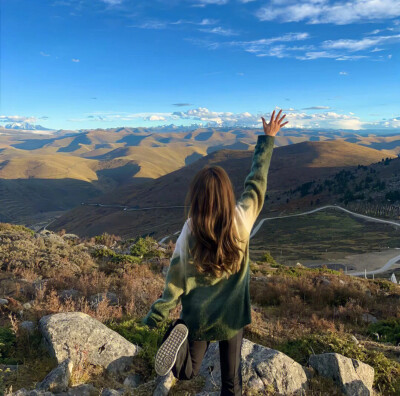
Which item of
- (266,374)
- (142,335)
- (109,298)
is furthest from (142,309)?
(266,374)

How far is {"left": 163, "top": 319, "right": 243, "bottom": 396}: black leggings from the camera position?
2615mm

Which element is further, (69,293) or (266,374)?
(69,293)

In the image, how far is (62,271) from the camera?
9562 millimetres

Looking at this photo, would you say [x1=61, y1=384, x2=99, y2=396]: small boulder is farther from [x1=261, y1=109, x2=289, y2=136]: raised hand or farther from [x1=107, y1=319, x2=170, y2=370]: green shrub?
[x1=261, y1=109, x2=289, y2=136]: raised hand

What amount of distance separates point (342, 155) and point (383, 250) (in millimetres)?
118523

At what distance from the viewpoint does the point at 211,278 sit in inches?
101

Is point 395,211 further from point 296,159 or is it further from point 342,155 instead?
point 342,155

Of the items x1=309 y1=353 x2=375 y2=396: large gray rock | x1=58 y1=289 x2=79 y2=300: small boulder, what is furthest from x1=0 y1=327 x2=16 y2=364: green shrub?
x1=309 y1=353 x2=375 y2=396: large gray rock

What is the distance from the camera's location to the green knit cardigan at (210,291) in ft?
8.30

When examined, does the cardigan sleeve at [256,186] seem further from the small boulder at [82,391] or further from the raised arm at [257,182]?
the small boulder at [82,391]

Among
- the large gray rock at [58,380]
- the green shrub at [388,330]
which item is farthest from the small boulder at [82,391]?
the green shrub at [388,330]

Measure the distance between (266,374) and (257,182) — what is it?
244 cm

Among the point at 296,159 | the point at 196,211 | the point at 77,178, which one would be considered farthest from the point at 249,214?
the point at 77,178

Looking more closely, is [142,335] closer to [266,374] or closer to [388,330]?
[266,374]
